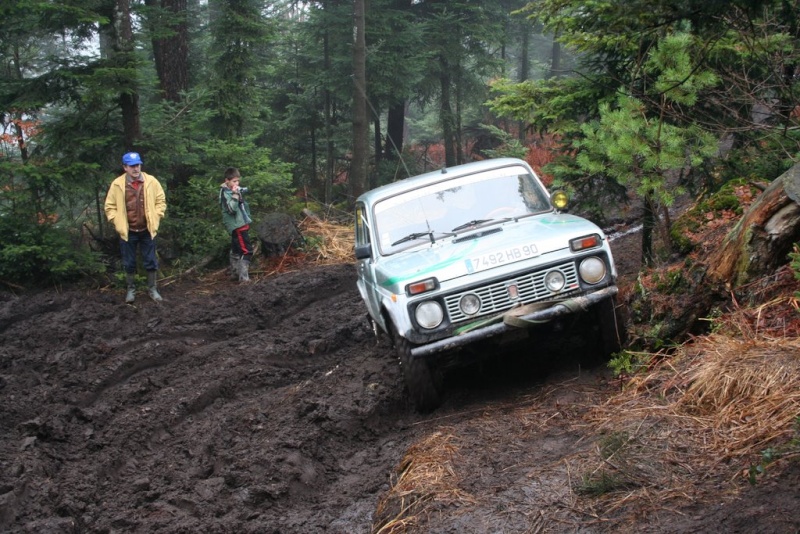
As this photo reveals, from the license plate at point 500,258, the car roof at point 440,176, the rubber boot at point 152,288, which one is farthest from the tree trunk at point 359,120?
the license plate at point 500,258

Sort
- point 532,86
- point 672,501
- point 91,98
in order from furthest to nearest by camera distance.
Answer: point 91,98, point 532,86, point 672,501

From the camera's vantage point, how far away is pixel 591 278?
6.85m

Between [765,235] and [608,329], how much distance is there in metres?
1.44

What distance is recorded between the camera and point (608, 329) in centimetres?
696

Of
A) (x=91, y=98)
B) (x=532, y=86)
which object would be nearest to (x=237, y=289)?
(x=91, y=98)

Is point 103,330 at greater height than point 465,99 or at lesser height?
lesser

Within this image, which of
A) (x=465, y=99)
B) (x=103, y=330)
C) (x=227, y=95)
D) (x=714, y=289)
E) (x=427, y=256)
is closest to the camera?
(x=714, y=289)

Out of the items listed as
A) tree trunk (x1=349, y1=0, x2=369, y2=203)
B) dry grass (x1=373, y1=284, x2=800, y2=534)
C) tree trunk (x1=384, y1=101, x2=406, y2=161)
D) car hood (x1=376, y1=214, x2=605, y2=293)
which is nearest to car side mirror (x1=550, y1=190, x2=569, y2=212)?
car hood (x1=376, y1=214, x2=605, y2=293)

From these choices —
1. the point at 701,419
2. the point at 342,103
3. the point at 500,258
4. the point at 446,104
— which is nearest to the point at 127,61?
the point at 500,258

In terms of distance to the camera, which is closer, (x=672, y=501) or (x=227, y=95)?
(x=672, y=501)

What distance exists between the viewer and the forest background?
24.5 feet

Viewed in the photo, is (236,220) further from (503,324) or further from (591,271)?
(591,271)

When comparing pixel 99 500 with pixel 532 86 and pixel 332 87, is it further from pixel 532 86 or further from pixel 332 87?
pixel 332 87

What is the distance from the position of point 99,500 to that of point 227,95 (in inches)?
465
